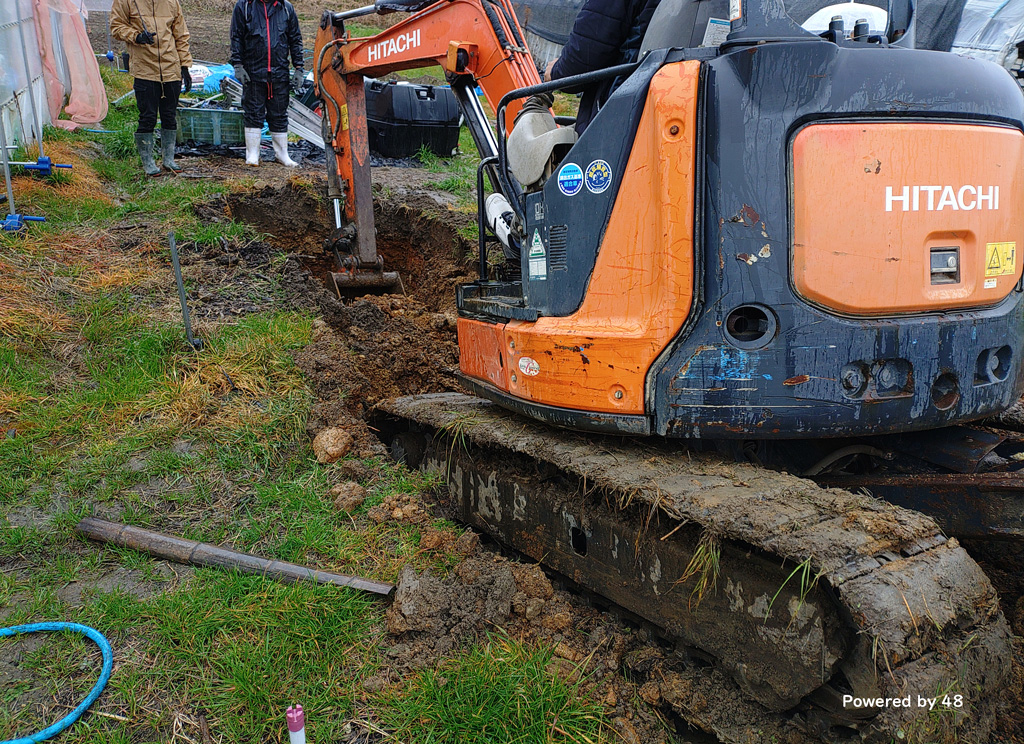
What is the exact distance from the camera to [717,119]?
229 cm

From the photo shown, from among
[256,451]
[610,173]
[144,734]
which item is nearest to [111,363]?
[256,451]

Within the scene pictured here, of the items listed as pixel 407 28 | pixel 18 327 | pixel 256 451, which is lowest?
pixel 256 451

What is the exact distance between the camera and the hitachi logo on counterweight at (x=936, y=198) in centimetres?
224

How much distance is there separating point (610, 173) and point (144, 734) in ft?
7.86

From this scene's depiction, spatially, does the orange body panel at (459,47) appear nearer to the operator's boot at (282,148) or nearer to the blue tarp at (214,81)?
the operator's boot at (282,148)

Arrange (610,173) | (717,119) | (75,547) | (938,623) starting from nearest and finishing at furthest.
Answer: (938,623)
(717,119)
(610,173)
(75,547)

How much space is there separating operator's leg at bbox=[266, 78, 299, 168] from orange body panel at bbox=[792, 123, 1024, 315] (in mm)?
7070

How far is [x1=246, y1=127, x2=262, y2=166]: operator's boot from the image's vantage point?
26.5 ft

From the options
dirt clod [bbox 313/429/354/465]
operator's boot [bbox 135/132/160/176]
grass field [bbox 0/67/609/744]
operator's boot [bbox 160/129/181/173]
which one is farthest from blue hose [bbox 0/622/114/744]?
operator's boot [bbox 160/129/181/173]

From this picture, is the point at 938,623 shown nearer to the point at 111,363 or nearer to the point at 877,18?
the point at 877,18

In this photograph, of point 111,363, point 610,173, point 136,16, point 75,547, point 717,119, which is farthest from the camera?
point 136,16

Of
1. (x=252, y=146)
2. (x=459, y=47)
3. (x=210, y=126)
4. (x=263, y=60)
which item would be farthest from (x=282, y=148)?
(x=459, y=47)

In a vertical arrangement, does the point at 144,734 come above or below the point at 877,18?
below

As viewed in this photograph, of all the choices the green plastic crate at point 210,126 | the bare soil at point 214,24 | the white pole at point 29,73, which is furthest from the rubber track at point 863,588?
the bare soil at point 214,24
